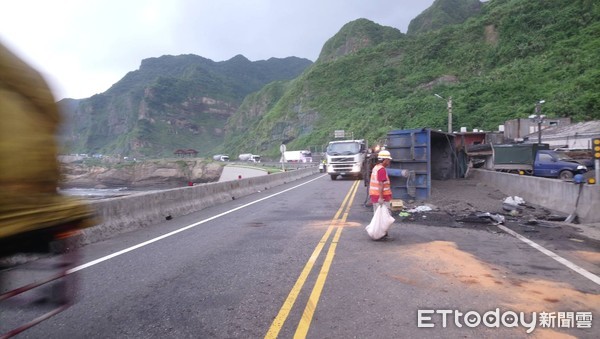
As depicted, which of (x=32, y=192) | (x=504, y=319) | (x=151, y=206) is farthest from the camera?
(x=151, y=206)

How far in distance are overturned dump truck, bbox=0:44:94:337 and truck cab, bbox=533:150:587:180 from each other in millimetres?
24309

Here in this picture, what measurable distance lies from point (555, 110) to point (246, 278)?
52.7m

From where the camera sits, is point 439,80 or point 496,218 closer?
point 496,218

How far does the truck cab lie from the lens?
2195cm

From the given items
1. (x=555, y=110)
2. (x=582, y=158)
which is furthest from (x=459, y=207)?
(x=555, y=110)

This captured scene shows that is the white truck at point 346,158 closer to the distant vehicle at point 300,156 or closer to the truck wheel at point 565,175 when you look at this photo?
the truck wheel at point 565,175

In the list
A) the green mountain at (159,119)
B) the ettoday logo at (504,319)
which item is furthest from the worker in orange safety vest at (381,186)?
the green mountain at (159,119)

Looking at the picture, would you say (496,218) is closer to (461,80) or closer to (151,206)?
(151,206)

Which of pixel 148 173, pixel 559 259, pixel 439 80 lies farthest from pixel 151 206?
pixel 148 173

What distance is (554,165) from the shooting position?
74.3 feet

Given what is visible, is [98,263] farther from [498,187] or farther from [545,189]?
[498,187]

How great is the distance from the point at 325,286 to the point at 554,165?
72.3ft

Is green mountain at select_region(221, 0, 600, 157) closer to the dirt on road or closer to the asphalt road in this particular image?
the dirt on road

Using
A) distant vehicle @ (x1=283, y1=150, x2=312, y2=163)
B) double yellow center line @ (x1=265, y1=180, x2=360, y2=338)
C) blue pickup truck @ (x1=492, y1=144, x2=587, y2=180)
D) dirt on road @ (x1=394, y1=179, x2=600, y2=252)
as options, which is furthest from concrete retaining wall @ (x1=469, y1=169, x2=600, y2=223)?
distant vehicle @ (x1=283, y1=150, x2=312, y2=163)
